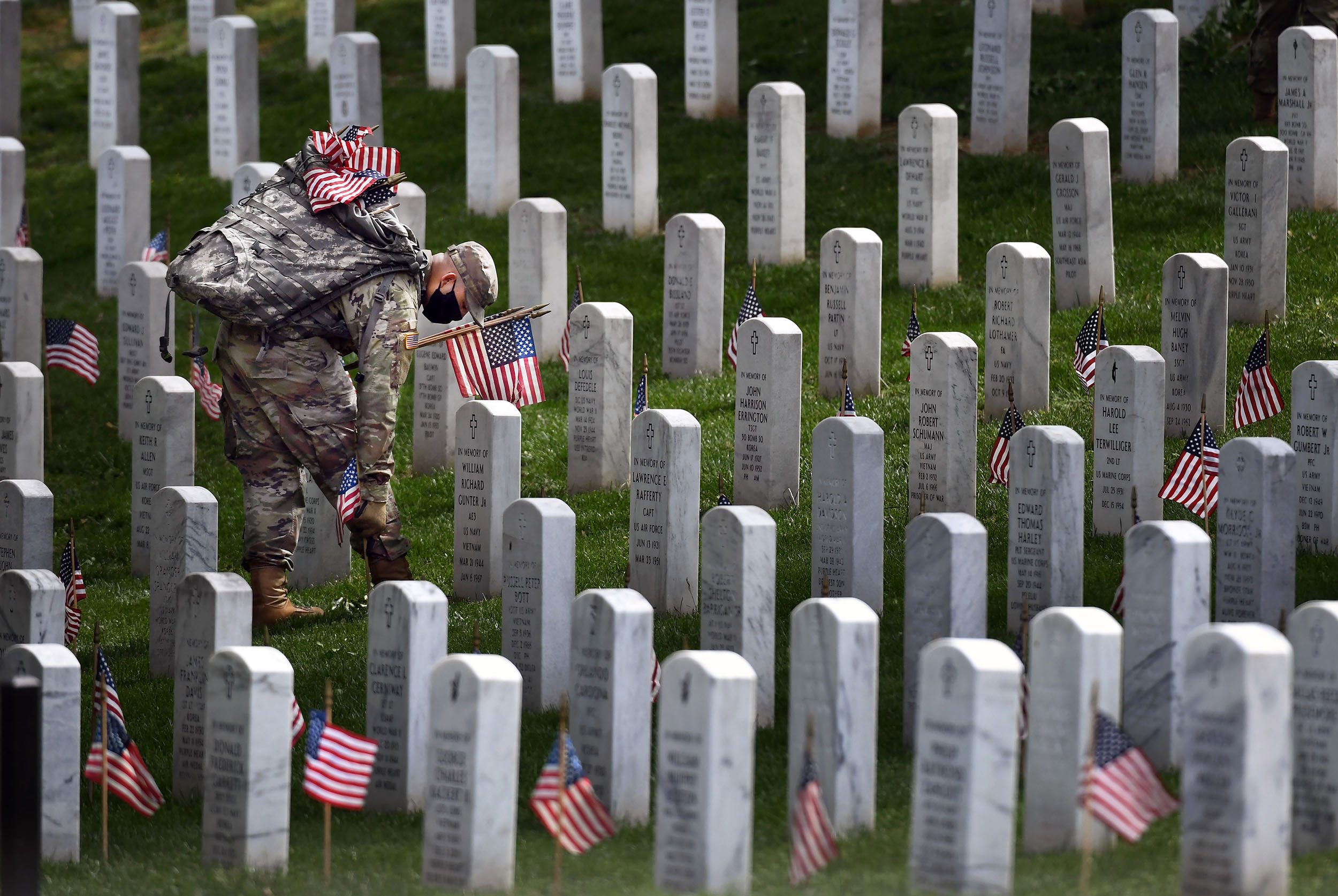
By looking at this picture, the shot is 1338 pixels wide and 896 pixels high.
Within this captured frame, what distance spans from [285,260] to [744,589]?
9.47ft

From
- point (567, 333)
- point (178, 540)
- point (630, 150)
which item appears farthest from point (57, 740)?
point (630, 150)

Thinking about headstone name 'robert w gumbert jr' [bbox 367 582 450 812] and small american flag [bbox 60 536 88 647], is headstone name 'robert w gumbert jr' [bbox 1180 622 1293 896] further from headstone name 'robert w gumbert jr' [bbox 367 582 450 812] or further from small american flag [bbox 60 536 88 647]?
small american flag [bbox 60 536 88 647]

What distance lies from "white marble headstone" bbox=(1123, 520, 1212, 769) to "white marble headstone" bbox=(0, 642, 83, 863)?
3427 mm

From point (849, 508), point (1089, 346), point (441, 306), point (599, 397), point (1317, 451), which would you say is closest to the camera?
point (849, 508)

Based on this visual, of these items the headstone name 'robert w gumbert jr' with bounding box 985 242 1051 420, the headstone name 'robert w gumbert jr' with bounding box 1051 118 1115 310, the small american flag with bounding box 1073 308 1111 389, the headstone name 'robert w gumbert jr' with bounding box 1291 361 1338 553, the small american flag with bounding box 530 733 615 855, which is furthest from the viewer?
the headstone name 'robert w gumbert jr' with bounding box 1051 118 1115 310

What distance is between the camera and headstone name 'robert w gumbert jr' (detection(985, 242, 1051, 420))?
1006 cm

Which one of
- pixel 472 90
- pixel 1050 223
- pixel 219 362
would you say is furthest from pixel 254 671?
pixel 472 90

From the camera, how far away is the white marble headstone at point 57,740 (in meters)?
6.10

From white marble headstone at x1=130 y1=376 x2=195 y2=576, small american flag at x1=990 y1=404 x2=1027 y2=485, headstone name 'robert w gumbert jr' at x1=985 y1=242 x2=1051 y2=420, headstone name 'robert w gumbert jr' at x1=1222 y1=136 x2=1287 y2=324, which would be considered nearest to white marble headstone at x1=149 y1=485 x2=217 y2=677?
white marble headstone at x1=130 y1=376 x2=195 y2=576

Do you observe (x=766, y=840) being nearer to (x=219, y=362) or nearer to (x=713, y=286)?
(x=219, y=362)

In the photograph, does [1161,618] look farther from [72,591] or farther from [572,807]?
[72,591]

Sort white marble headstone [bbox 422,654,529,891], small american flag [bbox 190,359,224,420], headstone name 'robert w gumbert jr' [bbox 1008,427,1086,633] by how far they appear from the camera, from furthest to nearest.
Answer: small american flag [bbox 190,359,224,420], headstone name 'robert w gumbert jr' [bbox 1008,427,1086,633], white marble headstone [bbox 422,654,529,891]

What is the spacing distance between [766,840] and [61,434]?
8.15 metres

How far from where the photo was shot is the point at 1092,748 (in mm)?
5168
